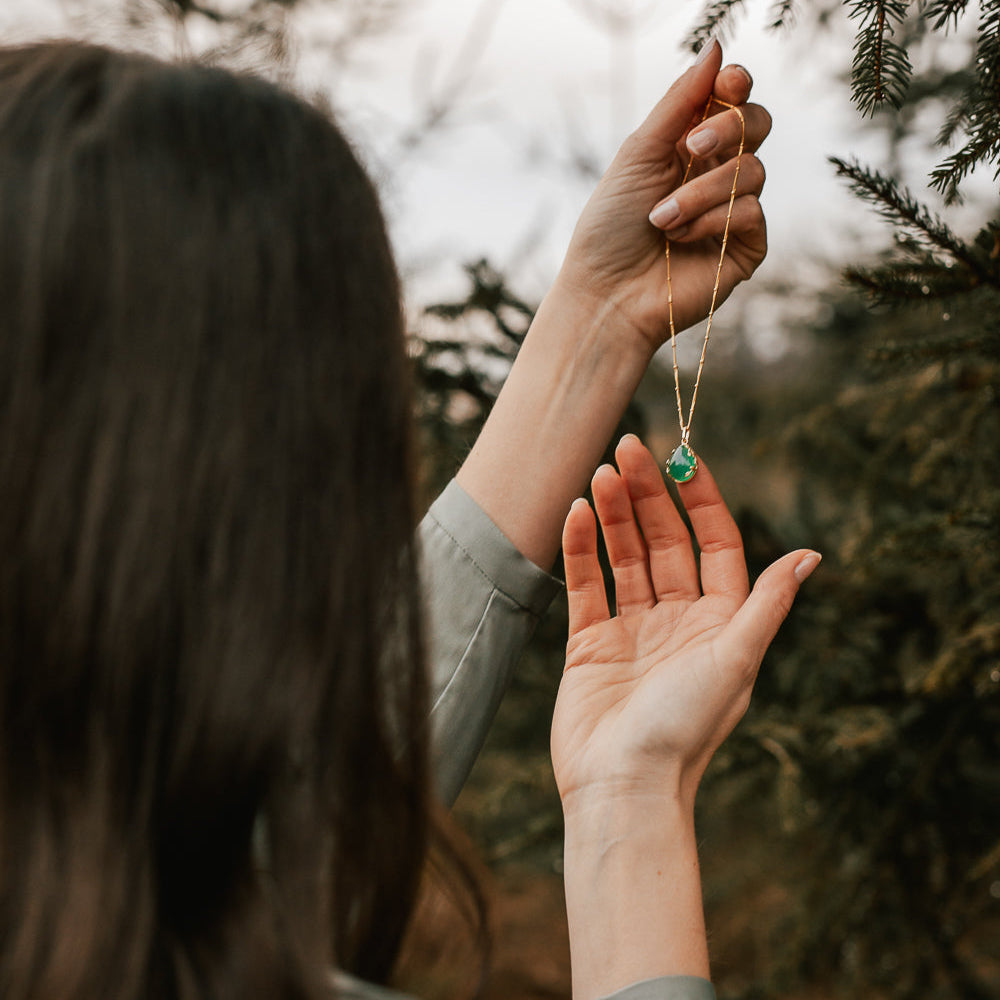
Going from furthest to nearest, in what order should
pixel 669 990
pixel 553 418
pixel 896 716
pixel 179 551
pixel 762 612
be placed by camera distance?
pixel 896 716 < pixel 553 418 < pixel 762 612 < pixel 669 990 < pixel 179 551

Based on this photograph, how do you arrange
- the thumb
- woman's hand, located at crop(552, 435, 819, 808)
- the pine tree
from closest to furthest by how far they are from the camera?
woman's hand, located at crop(552, 435, 819, 808) < the thumb < the pine tree

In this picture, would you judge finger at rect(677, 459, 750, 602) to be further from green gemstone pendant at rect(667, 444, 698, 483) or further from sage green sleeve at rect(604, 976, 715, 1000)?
sage green sleeve at rect(604, 976, 715, 1000)

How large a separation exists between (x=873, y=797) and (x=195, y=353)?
6.51ft

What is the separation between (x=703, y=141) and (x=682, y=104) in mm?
75

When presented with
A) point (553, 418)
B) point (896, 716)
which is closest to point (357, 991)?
point (553, 418)

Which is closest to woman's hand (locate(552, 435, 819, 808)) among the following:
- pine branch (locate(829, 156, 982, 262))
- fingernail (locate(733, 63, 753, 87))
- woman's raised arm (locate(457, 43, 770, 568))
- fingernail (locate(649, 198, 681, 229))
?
woman's raised arm (locate(457, 43, 770, 568))

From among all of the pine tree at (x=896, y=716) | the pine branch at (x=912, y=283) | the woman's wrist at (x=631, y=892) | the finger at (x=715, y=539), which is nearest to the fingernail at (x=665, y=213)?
the pine branch at (x=912, y=283)

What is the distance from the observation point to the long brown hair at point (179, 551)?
679 mm

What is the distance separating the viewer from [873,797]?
207cm

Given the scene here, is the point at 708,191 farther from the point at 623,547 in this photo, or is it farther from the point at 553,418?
the point at 623,547

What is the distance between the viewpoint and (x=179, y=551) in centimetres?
71

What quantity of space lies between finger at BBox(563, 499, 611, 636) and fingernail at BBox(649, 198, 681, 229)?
16.9 inches

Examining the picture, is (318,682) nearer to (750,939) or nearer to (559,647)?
(559,647)

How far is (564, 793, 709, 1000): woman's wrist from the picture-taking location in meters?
0.95
